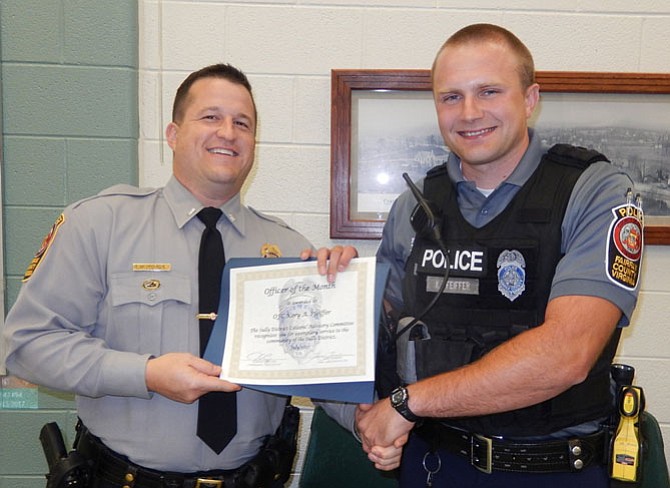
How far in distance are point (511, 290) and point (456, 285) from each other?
0.42 feet

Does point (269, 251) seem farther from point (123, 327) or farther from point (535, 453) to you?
point (535, 453)

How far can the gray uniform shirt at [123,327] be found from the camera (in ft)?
4.43

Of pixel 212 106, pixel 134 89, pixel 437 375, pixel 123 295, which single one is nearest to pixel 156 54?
pixel 134 89

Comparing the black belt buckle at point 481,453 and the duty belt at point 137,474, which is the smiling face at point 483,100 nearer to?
the black belt buckle at point 481,453

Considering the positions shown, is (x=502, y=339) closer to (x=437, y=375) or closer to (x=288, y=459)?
(x=437, y=375)

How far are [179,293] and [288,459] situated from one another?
50 cm

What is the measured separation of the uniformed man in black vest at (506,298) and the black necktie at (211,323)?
0.33m

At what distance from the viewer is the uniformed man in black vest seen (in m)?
1.31

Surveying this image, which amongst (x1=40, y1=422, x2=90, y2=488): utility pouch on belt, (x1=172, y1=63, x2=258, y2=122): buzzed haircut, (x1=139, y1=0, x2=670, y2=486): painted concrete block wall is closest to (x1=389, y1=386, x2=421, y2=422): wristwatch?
(x1=40, y1=422, x2=90, y2=488): utility pouch on belt

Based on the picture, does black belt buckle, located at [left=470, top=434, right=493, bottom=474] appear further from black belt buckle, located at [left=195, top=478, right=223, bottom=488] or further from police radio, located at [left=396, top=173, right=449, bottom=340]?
black belt buckle, located at [left=195, top=478, right=223, bottom=488]

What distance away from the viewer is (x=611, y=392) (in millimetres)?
1472

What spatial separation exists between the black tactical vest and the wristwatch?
3.6 inches

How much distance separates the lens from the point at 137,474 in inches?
54.0

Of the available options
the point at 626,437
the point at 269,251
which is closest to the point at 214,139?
the point at 269,251
